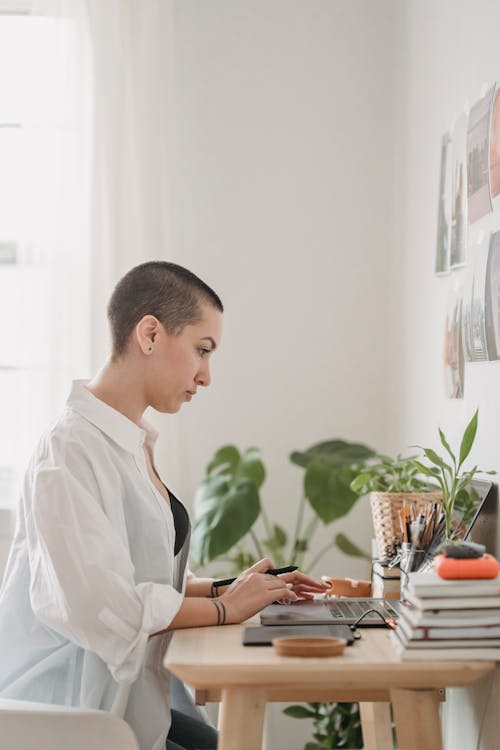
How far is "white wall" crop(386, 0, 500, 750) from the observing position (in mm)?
1871

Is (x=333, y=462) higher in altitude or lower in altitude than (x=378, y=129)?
lower

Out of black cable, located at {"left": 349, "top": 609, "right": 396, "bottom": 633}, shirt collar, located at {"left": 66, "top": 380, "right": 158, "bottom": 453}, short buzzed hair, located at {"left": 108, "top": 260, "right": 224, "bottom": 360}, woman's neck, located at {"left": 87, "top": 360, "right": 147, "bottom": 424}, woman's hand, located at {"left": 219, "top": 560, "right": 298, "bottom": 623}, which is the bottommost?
black cable, located at {"left": 349, "top": 609, "right": 396, "bottom": 633}

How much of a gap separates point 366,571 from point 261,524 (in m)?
0.36

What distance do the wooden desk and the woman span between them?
0.11 meters

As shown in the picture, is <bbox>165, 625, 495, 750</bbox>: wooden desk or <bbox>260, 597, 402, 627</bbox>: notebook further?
<bbox>260, 597, 402, 627</bbox>: notebook

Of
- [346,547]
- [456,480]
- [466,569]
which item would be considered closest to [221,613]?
[466,569]

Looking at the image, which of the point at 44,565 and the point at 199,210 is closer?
the point at 44,565

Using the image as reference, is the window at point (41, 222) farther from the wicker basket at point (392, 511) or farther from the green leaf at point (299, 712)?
the wicker basket at point (392, 511)

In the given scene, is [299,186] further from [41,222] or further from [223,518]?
[223,518]

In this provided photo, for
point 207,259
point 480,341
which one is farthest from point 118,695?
point 207,259

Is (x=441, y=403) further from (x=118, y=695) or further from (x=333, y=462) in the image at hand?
(x=118, y=695)

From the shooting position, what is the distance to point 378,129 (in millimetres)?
3207

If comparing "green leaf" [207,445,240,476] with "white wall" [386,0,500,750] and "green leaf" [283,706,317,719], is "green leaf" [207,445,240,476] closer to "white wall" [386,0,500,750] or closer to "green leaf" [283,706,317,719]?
"white wall" [386,0,500,750]

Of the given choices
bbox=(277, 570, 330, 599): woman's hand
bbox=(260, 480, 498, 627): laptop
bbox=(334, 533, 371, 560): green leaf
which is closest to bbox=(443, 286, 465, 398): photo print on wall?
bbox=(260, 480, 498, 627): laptop
